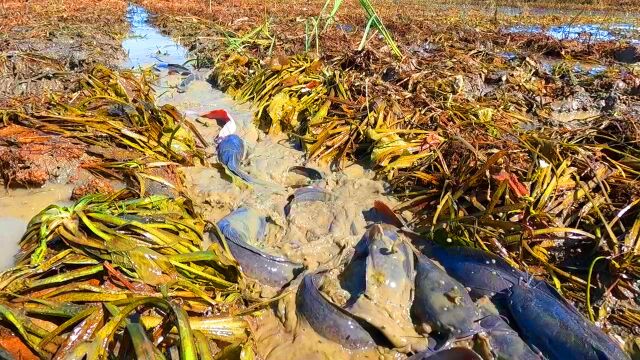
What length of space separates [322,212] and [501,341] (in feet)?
5.63

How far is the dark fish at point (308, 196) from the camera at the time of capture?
373 cm

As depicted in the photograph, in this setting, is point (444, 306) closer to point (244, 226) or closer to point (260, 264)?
point (260, 264)

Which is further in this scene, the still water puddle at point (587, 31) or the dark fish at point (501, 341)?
the still water puddle at point (587, 31)

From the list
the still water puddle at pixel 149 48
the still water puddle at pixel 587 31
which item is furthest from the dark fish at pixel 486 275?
the still water puddle at pixel 587 31

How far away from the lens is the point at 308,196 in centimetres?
378

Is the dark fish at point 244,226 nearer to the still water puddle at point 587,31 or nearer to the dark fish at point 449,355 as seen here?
the dark fish at point 449,355

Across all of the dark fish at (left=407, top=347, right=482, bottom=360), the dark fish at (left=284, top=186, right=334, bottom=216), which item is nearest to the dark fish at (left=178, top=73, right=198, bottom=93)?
the dark fish at (left=284, top=186, right=334, bottom=216)

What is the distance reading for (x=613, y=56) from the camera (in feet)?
30.6

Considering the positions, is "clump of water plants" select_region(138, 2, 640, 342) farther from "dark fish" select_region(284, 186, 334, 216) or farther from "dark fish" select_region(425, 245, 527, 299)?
"dark fish" select_region(284, 186, 334, 216)

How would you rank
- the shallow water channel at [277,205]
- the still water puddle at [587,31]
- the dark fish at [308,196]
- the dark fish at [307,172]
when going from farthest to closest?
1. the still water puddle at [587,31]
2. the dark fish at [307,172]
3. the dark fish at [308,196]
4. the shallow water channel at [277,205]

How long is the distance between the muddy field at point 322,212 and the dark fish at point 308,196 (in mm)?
16

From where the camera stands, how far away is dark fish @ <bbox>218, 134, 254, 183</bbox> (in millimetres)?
4203

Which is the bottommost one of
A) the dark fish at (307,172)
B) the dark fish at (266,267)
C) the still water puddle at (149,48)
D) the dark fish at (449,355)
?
the still water puddle at (149,48)

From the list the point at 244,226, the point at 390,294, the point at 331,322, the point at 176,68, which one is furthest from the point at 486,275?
the point at 176,68
